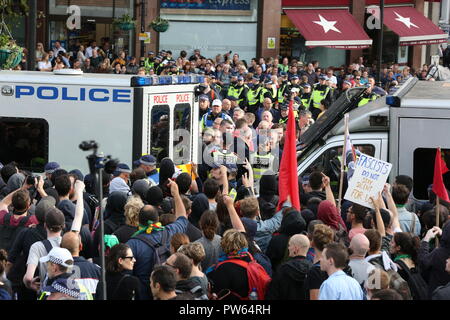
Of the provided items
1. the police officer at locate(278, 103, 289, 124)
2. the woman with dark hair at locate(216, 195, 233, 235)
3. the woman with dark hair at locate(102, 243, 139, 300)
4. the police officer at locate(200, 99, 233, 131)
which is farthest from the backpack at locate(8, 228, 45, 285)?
the police officer at locate(278, 103, 289, 124)

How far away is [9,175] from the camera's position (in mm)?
12547

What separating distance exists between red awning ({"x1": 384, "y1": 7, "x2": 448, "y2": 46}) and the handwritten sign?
28153mm

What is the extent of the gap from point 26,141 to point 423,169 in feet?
18.0

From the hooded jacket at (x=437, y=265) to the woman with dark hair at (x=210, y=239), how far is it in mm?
1831

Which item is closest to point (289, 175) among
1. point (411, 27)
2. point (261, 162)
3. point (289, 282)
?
point (289, 282)

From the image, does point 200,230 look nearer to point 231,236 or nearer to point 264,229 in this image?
point 264,229

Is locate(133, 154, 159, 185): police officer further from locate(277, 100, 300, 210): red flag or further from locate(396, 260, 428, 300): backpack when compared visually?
locate(396, 260, 428, 300): backpack

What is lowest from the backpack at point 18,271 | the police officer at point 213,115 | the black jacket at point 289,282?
the backpack at point 18,271

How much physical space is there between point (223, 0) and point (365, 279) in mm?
28949

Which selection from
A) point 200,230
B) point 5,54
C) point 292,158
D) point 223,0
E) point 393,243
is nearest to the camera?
point 393,243

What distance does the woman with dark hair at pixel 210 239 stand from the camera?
9.23m

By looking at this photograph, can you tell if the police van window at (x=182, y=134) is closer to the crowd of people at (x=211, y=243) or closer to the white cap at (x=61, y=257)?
the crowd of people at (x=211, y=243)

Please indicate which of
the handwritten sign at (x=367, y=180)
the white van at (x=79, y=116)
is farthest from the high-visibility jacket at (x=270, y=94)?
the handwritten sign at (x=367, y=180)

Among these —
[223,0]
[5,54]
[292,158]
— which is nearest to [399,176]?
[292,158]
